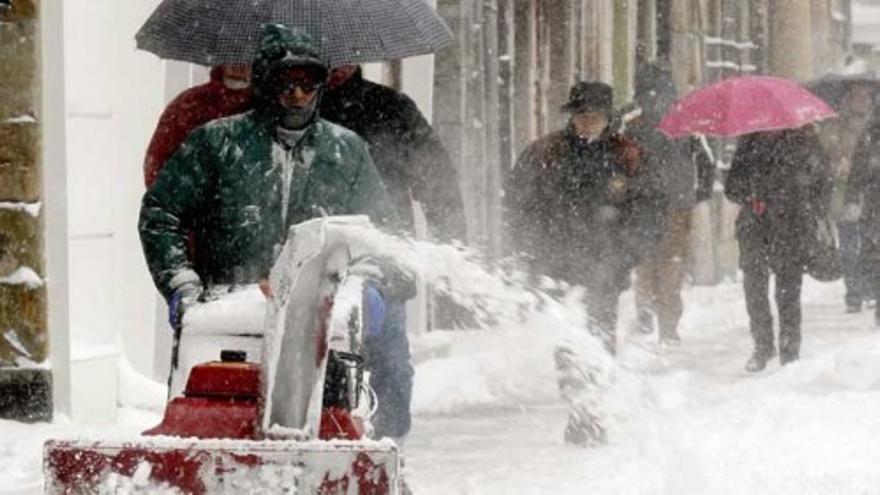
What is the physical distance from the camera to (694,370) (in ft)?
49.3

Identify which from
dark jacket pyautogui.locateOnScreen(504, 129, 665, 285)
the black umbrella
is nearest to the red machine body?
the black umbrella

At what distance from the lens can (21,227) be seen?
9859mm

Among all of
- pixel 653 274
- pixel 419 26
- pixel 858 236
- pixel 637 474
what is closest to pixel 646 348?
pixel 653 274

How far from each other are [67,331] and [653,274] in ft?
24.3

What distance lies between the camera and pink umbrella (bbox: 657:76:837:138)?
14.0m

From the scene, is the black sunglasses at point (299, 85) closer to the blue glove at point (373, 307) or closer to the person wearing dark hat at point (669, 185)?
the blue glove at point (373, 307)

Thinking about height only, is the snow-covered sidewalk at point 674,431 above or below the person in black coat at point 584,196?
below

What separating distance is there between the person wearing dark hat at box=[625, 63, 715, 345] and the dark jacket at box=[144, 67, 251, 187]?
8255 mm

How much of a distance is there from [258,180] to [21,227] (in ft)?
12.8

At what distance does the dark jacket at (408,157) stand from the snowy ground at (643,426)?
4.06ft

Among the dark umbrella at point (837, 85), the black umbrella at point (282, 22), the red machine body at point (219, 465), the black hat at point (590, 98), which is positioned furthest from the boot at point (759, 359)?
the red machine body at point (219, 465)

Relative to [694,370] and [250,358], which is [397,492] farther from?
[694,370]

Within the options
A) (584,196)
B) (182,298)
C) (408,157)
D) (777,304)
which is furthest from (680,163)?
(182,298)

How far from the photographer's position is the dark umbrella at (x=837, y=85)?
2052 cm
